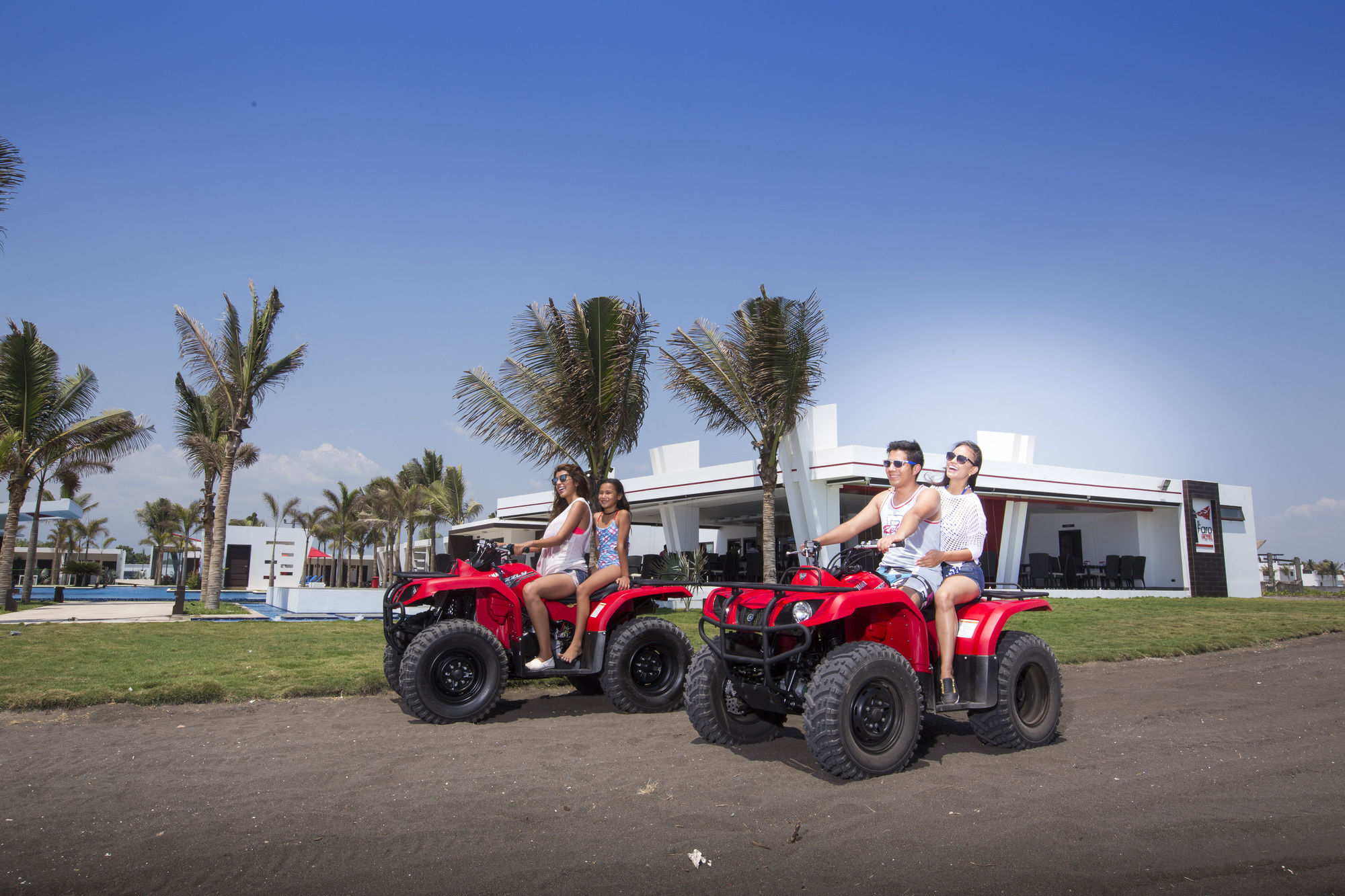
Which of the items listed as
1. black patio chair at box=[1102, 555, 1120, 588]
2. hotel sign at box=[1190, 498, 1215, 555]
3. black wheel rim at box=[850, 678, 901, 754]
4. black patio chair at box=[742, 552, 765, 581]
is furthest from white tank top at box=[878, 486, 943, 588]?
hotel sign at box=[1190, 498, 1215, 555]

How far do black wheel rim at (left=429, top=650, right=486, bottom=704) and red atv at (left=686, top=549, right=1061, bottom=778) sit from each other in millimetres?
1827

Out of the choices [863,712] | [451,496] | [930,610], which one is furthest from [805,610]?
[451,496]

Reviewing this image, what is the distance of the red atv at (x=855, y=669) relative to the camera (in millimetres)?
4484

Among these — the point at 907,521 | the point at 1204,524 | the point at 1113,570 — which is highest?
the point at 1204,524

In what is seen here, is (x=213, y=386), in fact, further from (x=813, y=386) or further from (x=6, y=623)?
(x=813, y=386)

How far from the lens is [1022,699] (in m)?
5.46

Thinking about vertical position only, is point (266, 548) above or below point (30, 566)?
above

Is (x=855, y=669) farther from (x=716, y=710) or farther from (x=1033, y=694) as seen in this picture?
(x=1033, y=694)

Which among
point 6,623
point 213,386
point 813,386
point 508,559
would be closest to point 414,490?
point 213,386

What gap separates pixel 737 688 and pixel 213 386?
58.5 ft

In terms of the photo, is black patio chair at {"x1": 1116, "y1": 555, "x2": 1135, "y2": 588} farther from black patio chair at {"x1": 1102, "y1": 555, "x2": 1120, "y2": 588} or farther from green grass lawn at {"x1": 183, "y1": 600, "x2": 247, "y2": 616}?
green grass lawn at {"x1": 183, "y1": 600, "x2": 247, "y2": 616}

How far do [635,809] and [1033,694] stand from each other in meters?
2.92

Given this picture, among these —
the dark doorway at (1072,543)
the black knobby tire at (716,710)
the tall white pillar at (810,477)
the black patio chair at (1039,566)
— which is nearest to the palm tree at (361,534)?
the tall white pillar at (810,477)

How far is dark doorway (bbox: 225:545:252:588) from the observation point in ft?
171
